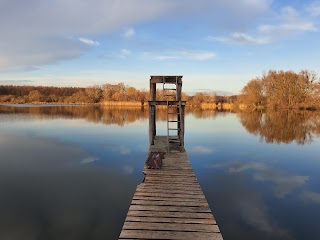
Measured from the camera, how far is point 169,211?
5402mm

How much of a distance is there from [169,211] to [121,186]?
4872 mm

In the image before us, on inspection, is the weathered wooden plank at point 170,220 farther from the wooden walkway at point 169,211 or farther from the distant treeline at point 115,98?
the distant treeline at point 115,98

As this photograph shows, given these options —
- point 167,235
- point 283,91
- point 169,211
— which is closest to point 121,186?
point 169,211

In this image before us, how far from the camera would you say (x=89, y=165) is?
12.8 m

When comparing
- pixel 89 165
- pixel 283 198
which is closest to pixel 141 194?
pixel 283 198

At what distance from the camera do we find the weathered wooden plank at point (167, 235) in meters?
4.39

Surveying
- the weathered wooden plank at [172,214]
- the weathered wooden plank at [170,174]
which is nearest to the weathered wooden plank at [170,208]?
the weathered wooden plank at [172,214]

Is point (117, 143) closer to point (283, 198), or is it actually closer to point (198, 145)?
point (198, 145)

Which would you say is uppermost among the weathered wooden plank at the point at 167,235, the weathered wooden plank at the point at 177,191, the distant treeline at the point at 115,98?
the distant treeline at the point at 115,98

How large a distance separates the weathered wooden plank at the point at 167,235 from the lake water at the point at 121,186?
2.23 meters

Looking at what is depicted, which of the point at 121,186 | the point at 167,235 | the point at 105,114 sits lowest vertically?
the point at 121,186

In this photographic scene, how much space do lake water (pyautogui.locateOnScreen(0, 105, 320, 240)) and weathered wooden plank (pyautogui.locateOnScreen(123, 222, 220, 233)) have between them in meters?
2.01

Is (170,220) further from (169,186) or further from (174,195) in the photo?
(169,186)

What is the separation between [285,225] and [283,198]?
2251mm
